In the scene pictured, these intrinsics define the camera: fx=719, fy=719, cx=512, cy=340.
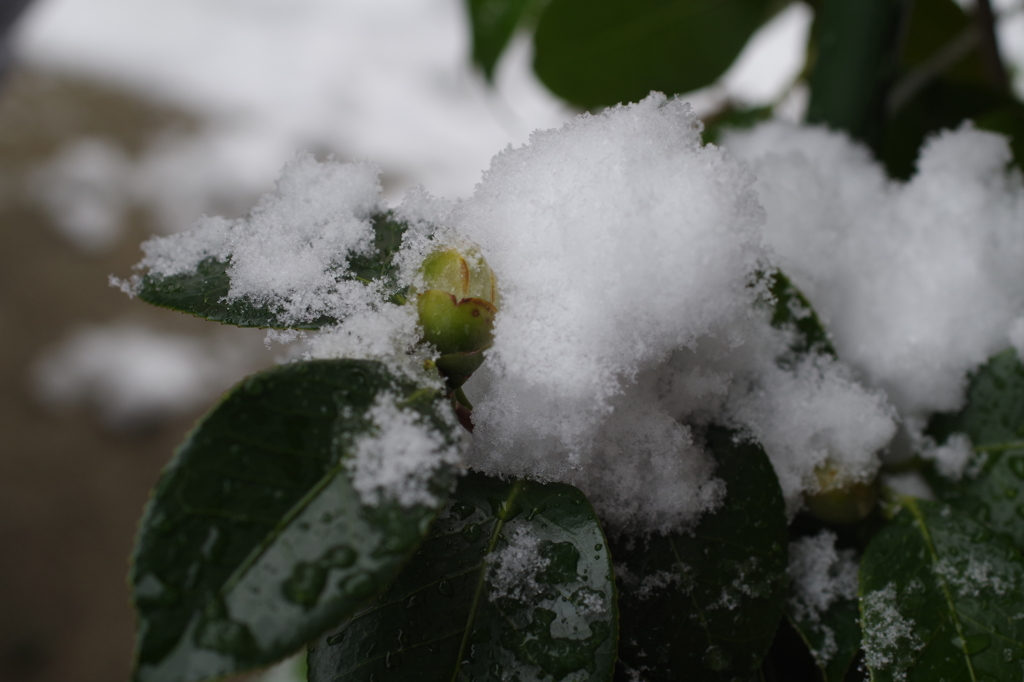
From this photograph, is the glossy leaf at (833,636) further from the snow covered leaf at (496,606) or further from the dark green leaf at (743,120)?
the dark green leaf at (743,120)

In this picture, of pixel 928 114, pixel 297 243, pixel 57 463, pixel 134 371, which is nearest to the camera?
pixel 297 243

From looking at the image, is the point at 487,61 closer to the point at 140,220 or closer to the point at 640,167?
the point at 640,167

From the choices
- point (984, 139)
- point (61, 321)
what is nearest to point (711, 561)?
point (984, 139)

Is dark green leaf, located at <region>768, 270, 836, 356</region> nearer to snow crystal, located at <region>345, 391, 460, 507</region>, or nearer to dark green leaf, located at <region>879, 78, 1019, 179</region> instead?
snow crystal, located at <region>345, 391, 460, 507</region>

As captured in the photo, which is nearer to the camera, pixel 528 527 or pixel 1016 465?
pixel 528 527

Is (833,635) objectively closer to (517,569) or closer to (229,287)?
(517,569)

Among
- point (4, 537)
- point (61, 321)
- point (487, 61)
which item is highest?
point (487, 61)

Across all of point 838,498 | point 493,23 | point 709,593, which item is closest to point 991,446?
point 838,498
